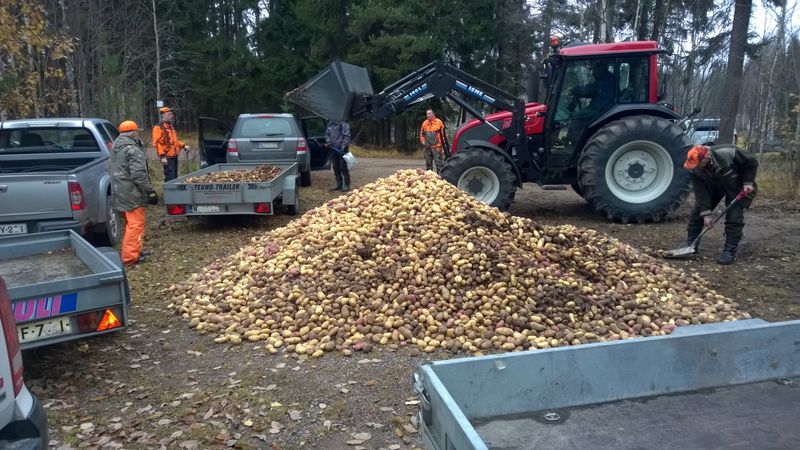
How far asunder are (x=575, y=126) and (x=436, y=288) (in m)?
5.81

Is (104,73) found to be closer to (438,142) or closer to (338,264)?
(438,142)

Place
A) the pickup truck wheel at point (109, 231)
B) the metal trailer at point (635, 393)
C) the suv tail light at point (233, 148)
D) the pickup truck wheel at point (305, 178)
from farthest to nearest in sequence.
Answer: the pickup truck wheel at point (305, 178) < the suv tail light at point (233, 148) < the pickup truck wheel at point (109, 231) < the metal trailer at point (635, 393)

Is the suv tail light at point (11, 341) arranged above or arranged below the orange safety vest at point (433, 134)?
below

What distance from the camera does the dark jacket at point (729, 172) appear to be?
7289 mm

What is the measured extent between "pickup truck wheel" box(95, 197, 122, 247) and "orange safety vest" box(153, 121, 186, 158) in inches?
118

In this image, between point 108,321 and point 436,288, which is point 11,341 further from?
point 436,288

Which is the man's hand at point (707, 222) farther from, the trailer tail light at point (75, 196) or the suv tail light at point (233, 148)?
the suv tail light at point (233, 148)

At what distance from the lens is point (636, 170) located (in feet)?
33.0

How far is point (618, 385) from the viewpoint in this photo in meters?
2.57

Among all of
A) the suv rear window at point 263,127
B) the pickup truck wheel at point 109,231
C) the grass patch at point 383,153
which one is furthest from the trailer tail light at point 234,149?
the grass patch at point 383,153

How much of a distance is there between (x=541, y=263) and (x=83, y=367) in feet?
13.7

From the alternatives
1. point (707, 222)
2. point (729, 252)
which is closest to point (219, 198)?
point (707, 222)

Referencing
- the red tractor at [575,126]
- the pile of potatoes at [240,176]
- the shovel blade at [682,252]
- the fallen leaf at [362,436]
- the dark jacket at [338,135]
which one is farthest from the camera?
the dark jacket at [338,135]

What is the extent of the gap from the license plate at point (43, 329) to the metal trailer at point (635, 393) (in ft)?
10.0
